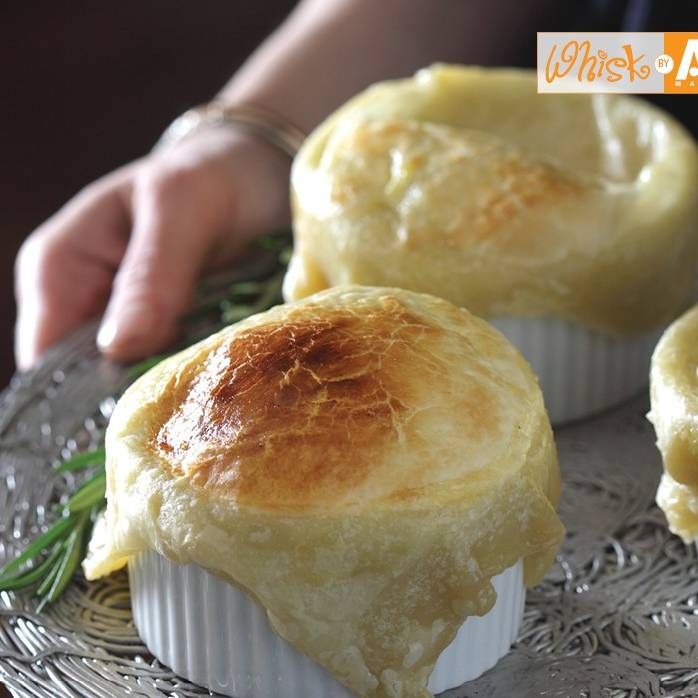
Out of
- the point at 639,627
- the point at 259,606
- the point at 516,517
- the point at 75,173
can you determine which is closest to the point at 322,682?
the point at 259,606

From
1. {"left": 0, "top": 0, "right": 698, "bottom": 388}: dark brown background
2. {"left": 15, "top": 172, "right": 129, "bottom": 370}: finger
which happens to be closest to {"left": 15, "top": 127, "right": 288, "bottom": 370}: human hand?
{"left": 15, "top": 172, "right": 129, "bottom": 370}: finger

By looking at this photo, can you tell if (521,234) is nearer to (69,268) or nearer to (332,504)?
(332,504)

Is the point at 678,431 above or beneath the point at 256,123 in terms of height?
above

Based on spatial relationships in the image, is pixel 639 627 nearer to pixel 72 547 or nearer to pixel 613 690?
pixel 613 690

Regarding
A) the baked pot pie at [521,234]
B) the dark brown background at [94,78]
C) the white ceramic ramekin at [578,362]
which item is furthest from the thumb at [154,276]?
the dark brown background at [94,78]

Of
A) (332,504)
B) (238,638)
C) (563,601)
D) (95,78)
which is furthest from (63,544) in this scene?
(95,78)

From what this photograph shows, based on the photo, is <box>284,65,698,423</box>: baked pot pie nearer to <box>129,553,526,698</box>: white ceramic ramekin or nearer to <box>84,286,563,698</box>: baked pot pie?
<box>84,286,563,698</box>: baked pot pie
